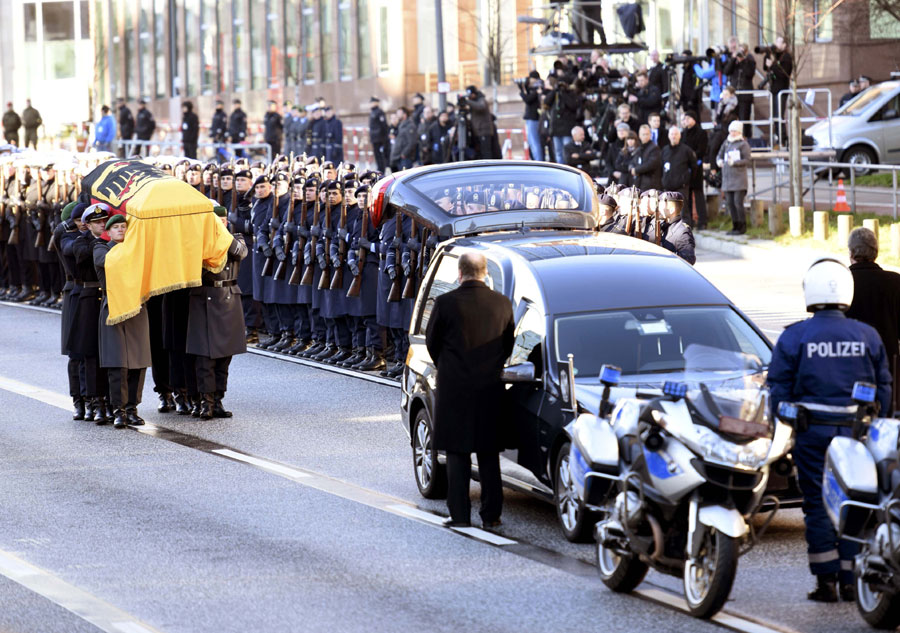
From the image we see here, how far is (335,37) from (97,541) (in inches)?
2064

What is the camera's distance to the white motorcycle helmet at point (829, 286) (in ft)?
28.0

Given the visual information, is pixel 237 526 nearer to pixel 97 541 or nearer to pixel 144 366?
pixel 97 541

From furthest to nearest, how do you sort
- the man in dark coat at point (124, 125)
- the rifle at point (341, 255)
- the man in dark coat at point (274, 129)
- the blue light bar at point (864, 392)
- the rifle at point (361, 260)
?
1. the man in dark coat at point (124, 125)
2. the man in dark coat at point (274, 129)
3. the rifle at point (341, 255)
4. the rifle at point (361, 260)
5. the blue light bar at point (864, 392)

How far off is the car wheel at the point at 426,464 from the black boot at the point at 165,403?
493 centimetres

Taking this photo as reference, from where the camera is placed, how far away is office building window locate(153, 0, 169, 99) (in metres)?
76.9

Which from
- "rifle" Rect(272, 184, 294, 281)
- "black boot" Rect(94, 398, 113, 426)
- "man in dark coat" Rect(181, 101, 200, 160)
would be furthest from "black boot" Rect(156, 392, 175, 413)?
"man in dark coat" Rect(181, 101, 200, 160)

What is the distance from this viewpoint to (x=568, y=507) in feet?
33.5

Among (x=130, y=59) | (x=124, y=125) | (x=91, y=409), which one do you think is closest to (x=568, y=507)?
Result: (x=91, y=409)

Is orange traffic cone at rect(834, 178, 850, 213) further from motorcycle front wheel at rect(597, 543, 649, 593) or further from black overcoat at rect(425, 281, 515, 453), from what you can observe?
motorcycle front wheel at rect(597, 543, 649, 593)

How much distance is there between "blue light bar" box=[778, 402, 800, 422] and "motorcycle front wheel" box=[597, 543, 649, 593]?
103 cm

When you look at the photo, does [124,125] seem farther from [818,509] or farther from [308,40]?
[818,509]

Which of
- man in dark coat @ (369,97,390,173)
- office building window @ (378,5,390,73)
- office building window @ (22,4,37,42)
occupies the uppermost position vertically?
office building window @ (22,4,37,42)

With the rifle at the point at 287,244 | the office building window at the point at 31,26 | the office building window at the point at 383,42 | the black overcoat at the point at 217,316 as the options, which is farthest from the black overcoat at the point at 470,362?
the office building window at the point at 31,26

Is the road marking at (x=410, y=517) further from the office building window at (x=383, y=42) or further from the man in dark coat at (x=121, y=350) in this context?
the office building window at (x=383, y=42)
